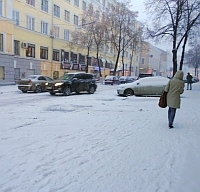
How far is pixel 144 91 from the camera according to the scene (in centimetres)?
1920

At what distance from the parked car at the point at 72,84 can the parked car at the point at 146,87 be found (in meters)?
3.44

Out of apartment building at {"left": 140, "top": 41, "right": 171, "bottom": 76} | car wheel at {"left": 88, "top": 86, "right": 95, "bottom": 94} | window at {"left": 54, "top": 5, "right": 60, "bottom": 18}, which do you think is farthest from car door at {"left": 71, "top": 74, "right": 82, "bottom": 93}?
apartment building at {"left": 140, "top": 41, "right": 171, "bottom": 76}

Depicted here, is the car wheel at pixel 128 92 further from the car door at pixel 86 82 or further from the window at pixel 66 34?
the window at pixel 66 34

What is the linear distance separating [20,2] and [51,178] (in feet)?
115

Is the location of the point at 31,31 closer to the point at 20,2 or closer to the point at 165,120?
the point at 20,2

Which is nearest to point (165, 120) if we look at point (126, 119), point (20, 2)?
point (126, 119)

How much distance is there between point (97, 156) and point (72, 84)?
50.9 ft

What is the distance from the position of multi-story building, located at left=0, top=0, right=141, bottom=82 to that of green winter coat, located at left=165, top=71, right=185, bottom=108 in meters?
27.0

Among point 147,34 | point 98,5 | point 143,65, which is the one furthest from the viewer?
point 143,65

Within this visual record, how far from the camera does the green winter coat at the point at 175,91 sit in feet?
25.8

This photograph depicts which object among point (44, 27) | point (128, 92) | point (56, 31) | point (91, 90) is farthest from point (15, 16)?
point (128, 92)

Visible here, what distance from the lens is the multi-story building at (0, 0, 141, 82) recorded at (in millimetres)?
32406

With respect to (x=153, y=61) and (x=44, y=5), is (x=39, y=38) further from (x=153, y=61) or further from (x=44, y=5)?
(x=153, y=61)

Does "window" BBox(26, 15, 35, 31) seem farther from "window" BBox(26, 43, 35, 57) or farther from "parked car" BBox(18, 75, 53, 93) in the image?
"parked car" BBox(18, 75, 53, 93)
